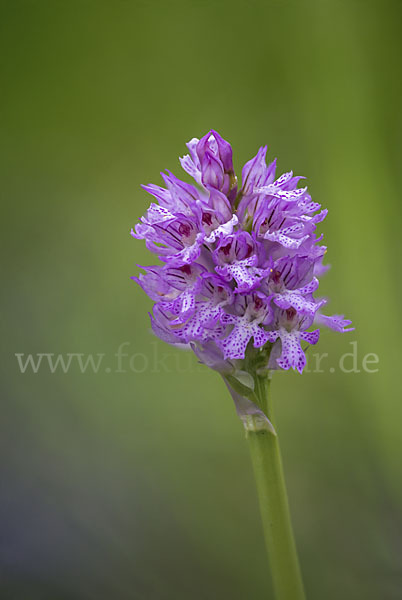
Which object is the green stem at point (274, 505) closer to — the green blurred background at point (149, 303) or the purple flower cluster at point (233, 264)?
the purple flower cluster at point (233, 264)

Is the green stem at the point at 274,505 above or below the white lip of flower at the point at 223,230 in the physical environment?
below

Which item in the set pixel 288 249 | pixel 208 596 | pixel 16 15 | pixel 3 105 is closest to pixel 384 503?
pixel 208 596

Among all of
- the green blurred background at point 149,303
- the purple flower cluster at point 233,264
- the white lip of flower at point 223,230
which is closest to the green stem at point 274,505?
the purple flower cluster at point 233,264

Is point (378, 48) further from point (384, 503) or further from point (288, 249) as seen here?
point (384, 503)

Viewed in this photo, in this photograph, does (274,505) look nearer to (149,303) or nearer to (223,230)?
(223,230)

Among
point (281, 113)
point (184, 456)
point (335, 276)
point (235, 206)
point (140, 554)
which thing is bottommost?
point (140, 554)

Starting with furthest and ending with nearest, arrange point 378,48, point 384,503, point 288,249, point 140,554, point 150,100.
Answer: point 150,100 → point 378,48 → point 384,503 → point 140,554 → point 288,249
